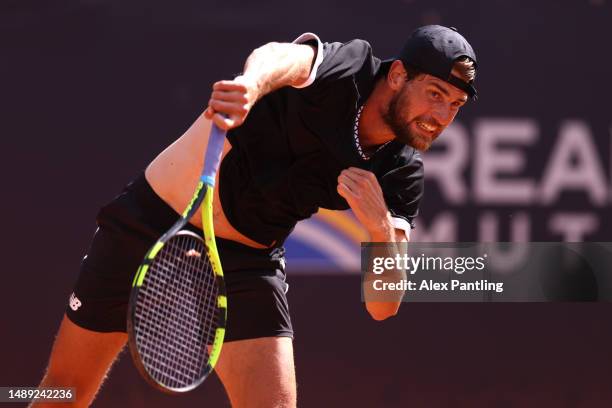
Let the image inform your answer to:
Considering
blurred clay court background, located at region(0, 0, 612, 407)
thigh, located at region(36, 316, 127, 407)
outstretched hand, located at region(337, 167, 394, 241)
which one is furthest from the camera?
blurred clay court background, located at region(0, 0, 612, 407)

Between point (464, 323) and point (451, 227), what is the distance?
43 cm

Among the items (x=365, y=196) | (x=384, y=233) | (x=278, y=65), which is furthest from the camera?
(x=384, y=233)

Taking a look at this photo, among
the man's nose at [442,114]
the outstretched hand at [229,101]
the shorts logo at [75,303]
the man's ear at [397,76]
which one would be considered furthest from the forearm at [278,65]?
the shorts logo at [75,303]

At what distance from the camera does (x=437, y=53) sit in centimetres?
345

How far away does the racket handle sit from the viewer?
114 inches

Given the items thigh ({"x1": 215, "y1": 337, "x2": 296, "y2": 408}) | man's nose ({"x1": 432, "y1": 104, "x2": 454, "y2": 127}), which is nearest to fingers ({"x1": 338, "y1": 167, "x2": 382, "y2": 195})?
man's nose ({"x1": 432, "y1": 104, "x2": 454, "y2": 127})

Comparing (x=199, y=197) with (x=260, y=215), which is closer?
(x=199, y=197)

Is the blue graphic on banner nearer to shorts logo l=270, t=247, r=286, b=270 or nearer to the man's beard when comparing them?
shorts logo l=270, t=247, r=286, b=270

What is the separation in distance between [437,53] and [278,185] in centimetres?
63

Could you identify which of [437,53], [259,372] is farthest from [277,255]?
[437,53]

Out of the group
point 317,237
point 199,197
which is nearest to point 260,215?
point 199,197

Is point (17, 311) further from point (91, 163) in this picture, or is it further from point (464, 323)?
point (464, 323)

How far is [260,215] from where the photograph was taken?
356 centimetres

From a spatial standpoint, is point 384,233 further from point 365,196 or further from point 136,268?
point 136,268
